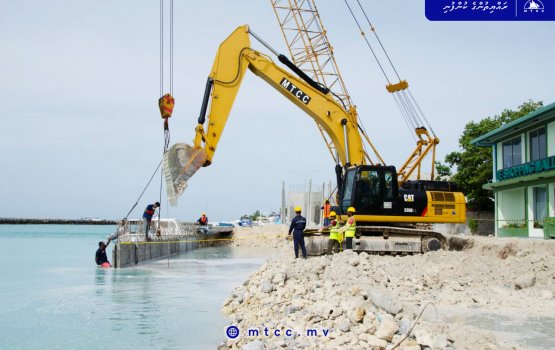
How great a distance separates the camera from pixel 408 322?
28.0 ft

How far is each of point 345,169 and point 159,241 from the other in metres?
13.9

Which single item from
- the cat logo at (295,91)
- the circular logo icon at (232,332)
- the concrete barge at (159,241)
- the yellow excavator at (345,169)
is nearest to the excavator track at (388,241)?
the yellow excavator at (345,169)

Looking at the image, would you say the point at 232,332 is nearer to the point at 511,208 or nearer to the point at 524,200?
the point at 524,200

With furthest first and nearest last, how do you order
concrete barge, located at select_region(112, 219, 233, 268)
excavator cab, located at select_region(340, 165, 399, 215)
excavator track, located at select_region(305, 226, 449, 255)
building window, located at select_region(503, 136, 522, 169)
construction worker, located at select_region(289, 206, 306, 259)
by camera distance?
building window, located at select_region(503, 136, 522, 169), concrete barge, located at select_region(112, 219, 233, 268), excavator cab, located at select_region(340, 165, 399, 215), excavator track, located at select_region(305, 226, 449, 255), construction worker, located at select_region(289, 206, 306, 259)

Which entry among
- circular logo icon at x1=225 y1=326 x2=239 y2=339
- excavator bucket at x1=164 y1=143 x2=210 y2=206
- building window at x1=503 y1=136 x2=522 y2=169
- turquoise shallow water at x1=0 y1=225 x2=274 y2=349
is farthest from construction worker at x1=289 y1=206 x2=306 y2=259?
building window at x1=503 y1=136 x2=522 y2=169

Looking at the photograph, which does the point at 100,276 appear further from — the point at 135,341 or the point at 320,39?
the point at 320,39

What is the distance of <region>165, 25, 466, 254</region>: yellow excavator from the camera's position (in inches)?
706

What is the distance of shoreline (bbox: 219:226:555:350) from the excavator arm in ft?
18.3

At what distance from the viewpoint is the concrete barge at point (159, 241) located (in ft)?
82.9

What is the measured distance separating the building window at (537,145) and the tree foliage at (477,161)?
9372mm

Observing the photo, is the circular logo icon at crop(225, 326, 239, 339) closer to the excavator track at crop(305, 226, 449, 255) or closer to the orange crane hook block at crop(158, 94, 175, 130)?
the excavator track at crop(305, 226, 449, 255)

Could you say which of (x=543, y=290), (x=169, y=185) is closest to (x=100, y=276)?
(x=169, y=185)

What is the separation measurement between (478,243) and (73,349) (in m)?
14.5
